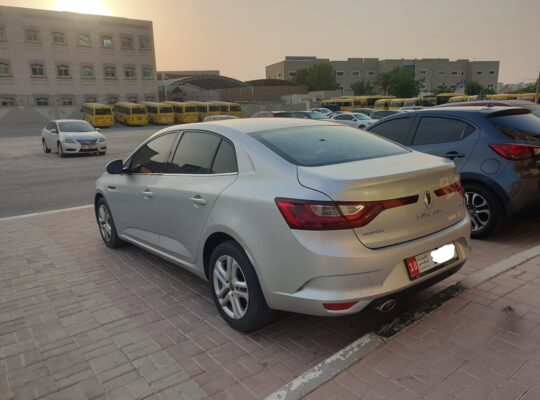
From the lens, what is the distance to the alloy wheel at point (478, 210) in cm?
519

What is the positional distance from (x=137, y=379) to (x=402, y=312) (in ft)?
6.86

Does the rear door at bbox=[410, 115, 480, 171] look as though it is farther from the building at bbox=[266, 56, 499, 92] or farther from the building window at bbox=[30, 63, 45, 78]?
the building at bbox=[266, 56, 499, 92]

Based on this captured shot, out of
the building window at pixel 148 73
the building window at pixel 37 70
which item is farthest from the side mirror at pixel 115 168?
the building window at pixel 148 73

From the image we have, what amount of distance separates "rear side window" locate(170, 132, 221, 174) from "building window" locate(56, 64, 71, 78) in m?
57.3

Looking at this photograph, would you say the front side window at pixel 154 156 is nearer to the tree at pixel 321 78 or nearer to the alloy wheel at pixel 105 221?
the alloy wheel at pixel 105 221

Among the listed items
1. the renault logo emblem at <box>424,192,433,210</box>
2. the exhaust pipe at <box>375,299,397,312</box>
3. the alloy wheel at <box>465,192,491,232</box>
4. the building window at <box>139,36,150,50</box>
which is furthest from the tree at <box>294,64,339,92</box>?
the exhaust pipe at <box>375,299,397,312</box>

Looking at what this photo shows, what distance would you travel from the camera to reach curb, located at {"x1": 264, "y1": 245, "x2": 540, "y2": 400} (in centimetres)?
260

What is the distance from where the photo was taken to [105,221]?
18.7 feet

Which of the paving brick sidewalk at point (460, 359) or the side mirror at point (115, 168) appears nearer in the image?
the paving brick sidewalk at point (460, 359)

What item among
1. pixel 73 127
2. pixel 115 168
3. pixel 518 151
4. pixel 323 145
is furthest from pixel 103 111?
pixel 323 145

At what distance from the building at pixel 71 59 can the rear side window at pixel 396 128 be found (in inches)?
2051

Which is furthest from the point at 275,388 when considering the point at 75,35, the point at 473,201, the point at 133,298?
the point at 75,35

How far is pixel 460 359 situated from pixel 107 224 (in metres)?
4.43

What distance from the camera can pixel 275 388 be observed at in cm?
269
